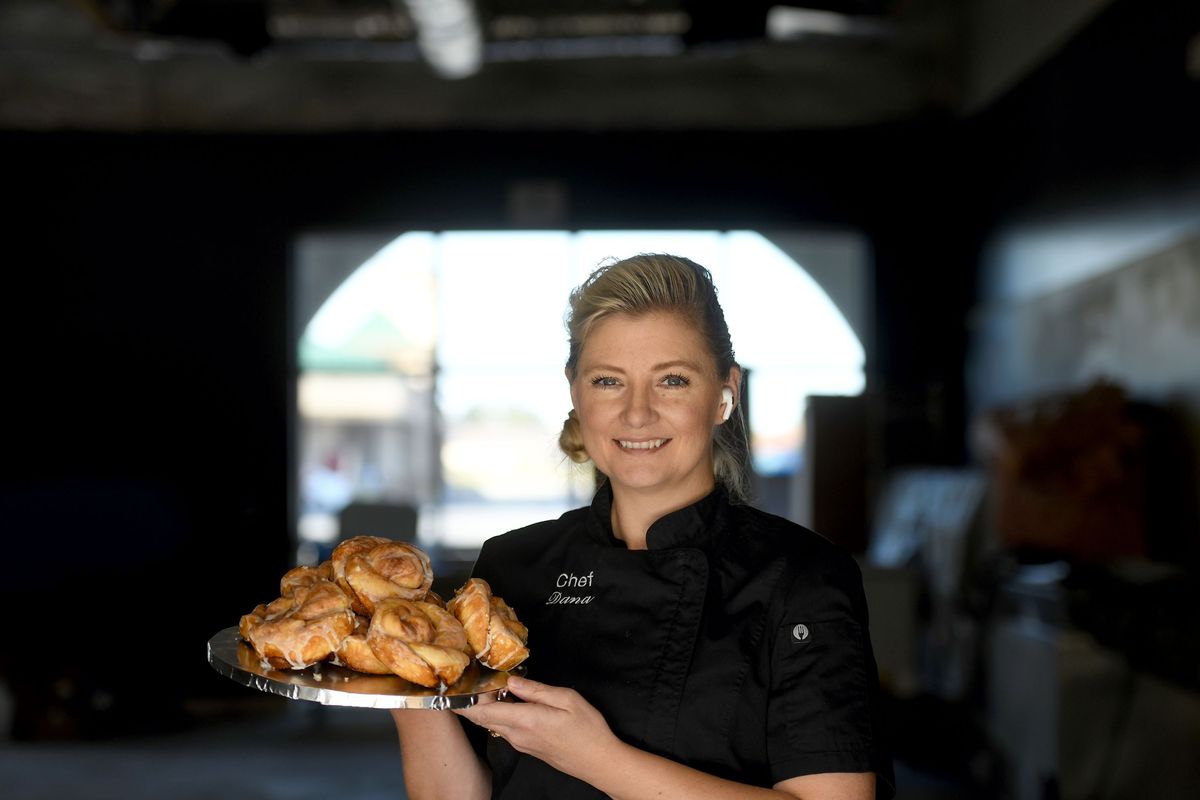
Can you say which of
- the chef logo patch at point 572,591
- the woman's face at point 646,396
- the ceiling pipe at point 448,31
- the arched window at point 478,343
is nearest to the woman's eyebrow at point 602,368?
the woman's face at point 646,396

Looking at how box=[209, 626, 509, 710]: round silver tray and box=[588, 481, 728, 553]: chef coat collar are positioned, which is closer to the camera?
box=[209, 626, 509, 710]: round silver tray

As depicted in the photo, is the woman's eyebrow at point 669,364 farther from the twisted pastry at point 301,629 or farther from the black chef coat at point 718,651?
the twisted pastry at point 301,629

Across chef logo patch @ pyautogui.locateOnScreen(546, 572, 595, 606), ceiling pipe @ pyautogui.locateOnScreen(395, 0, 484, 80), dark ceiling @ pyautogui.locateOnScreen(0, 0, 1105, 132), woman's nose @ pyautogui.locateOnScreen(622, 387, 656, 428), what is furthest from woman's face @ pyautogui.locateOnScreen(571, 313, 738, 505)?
dark ceiling @ pyautogui.locateOnScreen(0, 0, 1105, 132)

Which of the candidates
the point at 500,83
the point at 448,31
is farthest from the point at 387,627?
the point at 500,83

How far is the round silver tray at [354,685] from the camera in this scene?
1.14m

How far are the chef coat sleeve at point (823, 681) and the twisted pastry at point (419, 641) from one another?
0.34 metres

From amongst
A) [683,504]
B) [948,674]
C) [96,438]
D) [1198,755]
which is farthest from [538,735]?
[96,438]

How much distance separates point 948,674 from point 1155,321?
1902mm

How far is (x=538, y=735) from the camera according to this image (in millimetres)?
1141

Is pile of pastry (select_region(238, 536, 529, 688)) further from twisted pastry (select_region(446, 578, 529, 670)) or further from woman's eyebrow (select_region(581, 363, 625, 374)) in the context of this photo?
woman's eyebrow (select_region(581, 363, 625, 374))

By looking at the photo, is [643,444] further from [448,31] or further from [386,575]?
[448,31]

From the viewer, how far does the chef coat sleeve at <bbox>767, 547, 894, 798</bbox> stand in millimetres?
1205

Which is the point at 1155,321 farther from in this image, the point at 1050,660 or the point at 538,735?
the point at 538,735

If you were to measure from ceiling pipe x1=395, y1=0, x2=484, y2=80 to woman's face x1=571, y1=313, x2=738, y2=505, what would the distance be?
382 centimetres
